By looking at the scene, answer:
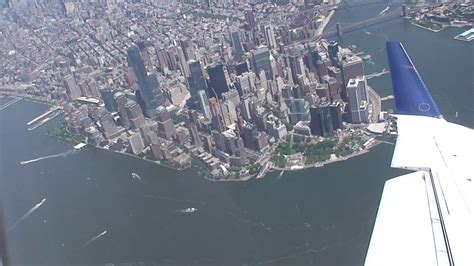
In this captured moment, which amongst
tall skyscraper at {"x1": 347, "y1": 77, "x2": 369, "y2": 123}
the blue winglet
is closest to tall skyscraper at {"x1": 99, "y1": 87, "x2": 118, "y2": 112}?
tall skyscraper at {"x1": 347, "y1": 77, "x2": 369, "y2": 123}

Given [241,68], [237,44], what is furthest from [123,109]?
[237,44]

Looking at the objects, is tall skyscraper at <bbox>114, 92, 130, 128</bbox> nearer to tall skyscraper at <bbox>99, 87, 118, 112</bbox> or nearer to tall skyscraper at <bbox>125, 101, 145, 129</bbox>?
tall skyscraper at <bbox>125, 101, 145, 129</bbox>

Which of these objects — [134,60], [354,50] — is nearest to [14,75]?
[134,60]

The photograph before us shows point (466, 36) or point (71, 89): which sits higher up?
point (71, 89)

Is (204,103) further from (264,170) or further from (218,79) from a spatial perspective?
(264,170)

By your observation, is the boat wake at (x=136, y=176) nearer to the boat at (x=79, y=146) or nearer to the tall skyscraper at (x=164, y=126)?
the tall skyscraper at (x=164, y=126)

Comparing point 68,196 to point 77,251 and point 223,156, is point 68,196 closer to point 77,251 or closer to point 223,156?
point 77,251

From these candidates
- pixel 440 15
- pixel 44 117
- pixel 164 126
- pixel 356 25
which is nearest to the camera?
pixel 164 126
